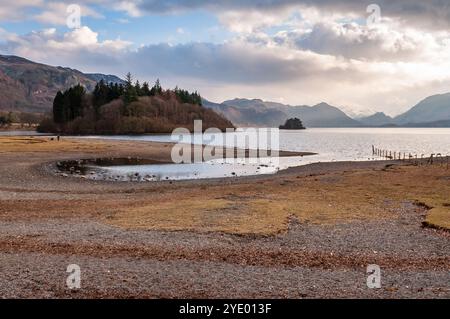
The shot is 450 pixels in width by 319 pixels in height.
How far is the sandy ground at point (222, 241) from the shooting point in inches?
682

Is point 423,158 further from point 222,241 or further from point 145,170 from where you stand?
point 222,241

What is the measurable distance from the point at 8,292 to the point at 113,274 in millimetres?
4002

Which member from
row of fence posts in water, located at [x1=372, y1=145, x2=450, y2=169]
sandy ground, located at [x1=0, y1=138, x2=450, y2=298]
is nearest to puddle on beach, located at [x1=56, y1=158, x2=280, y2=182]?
sandy ground, located at [x1=0, y1=138, x2=450, y2=298]

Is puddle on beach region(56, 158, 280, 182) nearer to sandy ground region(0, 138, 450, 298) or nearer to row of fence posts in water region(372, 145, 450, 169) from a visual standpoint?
sandy ground region(0, 138, 450, 298)

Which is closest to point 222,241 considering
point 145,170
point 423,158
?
point 145,170

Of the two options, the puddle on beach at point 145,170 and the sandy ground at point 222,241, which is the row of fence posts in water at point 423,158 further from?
the sandy ground at point 222,241

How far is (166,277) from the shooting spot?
1844cm

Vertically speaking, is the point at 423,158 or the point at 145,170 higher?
the point at 423,158

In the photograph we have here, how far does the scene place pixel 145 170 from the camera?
73.5m

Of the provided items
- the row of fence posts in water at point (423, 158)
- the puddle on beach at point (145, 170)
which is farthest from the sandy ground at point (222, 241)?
the row of fence posts in water at point (423, 158)

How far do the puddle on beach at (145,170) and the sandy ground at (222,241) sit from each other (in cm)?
1238

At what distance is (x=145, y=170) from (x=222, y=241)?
49608 millimetres
